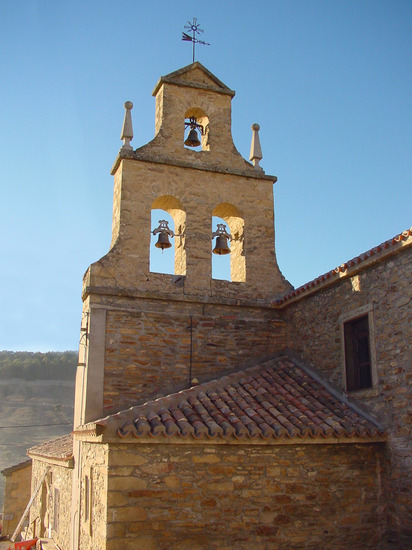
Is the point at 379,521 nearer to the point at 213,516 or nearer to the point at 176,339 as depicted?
the point at 213,516

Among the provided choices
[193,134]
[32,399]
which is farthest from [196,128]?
[32,399]

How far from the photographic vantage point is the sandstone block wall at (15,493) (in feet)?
57.4

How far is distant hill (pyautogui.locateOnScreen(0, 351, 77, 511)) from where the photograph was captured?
114 ft

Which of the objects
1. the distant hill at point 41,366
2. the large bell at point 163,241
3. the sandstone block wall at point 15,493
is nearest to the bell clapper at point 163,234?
the large bell at point 163,241

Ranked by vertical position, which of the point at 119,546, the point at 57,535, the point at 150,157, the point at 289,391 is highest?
the point at 150,157

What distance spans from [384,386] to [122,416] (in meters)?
3.85

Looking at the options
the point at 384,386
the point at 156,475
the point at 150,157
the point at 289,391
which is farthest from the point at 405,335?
the point at 150,157

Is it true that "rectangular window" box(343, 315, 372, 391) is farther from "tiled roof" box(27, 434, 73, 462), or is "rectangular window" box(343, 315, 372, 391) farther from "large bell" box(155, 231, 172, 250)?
"tiled roof" box(27, 434, 73, 462)

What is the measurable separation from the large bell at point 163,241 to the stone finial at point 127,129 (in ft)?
5.90

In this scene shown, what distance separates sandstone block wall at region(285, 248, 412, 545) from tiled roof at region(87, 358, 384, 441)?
36 centimetres

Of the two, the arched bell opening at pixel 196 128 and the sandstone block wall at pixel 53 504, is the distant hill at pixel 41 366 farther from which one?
the arched bell opening at pixel 196 128

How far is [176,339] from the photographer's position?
1036 cm

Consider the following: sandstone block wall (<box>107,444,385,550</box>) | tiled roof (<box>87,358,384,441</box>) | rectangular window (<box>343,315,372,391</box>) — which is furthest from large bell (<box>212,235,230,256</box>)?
sandstone block wall (<box>107,444,385,550</box>)

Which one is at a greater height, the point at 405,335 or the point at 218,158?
the point at 218,158
